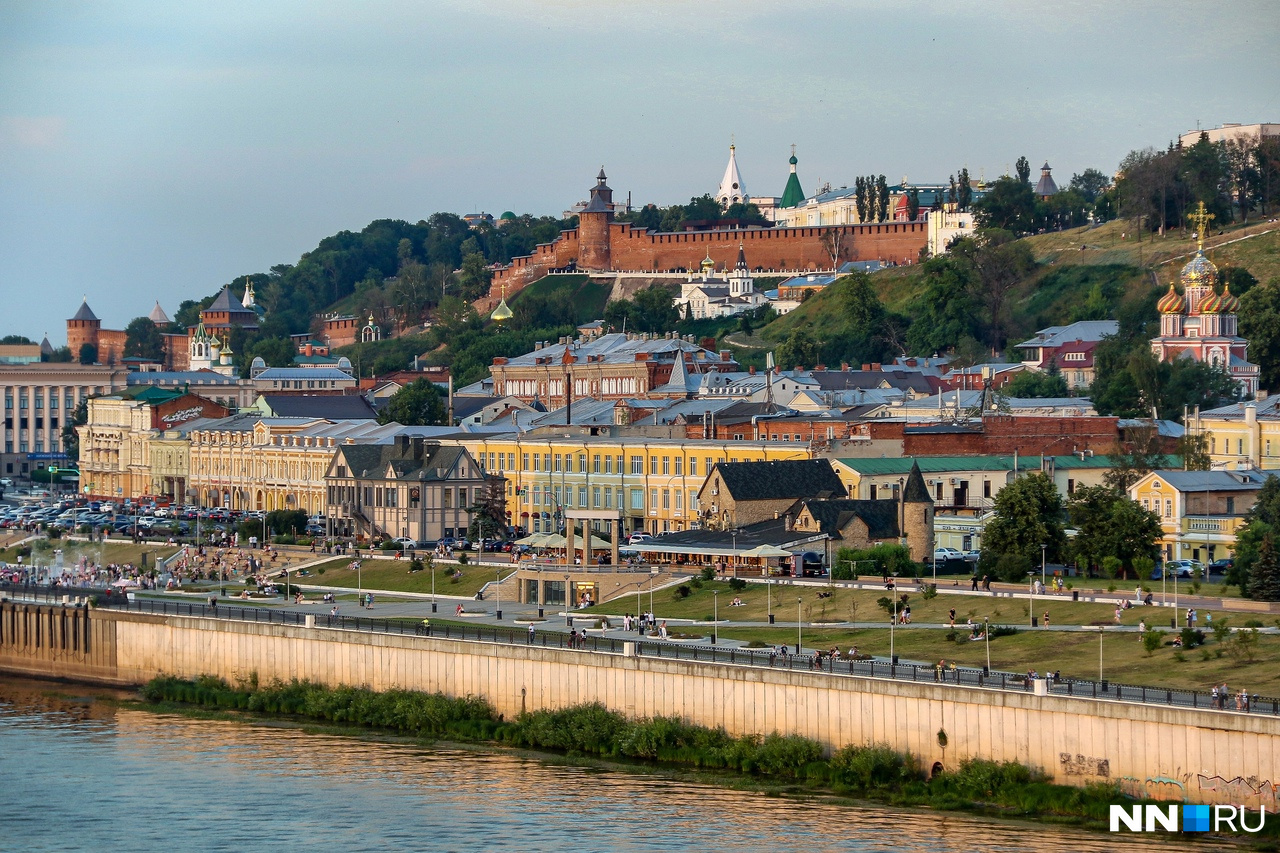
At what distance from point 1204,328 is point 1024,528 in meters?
47.0

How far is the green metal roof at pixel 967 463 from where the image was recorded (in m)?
82.6

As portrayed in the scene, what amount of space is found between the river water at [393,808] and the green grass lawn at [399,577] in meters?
18.2

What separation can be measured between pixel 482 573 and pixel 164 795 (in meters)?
27.1

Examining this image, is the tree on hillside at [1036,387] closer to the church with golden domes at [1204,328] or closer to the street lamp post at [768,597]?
the church with golden domes at [1204,328]

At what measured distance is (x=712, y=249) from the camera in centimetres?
18500

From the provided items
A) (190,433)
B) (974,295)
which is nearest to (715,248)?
(974,295)

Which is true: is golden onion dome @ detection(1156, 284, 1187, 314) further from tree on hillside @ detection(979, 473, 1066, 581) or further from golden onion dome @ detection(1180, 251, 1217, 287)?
tree on hillside @ detection(979, 473, 1066, 581)

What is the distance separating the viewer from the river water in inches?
1762

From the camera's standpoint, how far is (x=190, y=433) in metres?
124

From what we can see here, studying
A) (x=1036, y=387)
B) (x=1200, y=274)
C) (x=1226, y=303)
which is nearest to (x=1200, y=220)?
(x=1200, y=274)

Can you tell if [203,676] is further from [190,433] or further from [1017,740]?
[190,433]

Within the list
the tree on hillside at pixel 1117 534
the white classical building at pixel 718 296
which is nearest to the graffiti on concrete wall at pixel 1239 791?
the tree on hillside at pixel 1117 534

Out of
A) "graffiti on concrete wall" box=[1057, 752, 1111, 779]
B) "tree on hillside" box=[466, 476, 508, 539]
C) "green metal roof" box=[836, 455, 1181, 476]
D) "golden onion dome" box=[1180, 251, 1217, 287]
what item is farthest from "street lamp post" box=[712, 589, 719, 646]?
"golden onion dome" box=[1180, 251, 1217, 287]

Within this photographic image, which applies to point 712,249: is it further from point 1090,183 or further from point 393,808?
Answer: point 393,808
